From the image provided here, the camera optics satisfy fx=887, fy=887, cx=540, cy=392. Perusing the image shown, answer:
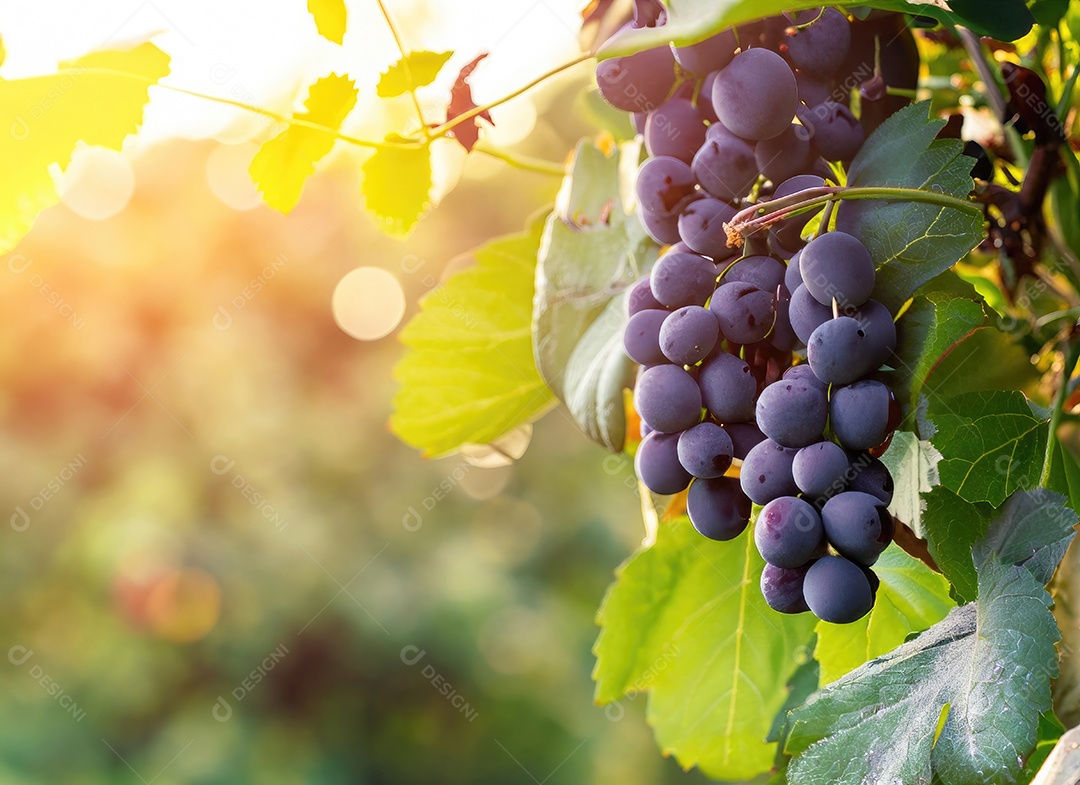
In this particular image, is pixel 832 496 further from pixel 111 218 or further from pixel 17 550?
pixel 111 218

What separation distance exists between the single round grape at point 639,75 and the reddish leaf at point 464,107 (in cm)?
6

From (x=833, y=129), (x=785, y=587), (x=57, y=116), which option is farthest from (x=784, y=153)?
(x=57, y=116)

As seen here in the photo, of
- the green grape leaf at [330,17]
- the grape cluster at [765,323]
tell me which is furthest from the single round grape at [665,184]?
the green grape leaf at [330,17]

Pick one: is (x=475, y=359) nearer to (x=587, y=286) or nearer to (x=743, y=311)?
(x=587, y=286)

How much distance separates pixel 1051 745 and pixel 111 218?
272 centimetres

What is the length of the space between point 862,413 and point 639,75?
0.12 metres

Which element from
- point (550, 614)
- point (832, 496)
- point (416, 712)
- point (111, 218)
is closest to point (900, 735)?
point (832, 496)

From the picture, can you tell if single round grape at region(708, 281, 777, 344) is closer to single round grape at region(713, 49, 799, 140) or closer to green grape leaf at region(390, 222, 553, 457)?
single round grape at region(713, 49, 799, 140)

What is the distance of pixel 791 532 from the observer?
0.70ft

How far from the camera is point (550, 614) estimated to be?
2.36 metres

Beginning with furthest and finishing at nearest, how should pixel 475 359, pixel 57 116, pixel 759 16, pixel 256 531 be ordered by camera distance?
1. pixel 256 531
2. pixel 475 359
3. pixel 57 116
4. pixel 759 16

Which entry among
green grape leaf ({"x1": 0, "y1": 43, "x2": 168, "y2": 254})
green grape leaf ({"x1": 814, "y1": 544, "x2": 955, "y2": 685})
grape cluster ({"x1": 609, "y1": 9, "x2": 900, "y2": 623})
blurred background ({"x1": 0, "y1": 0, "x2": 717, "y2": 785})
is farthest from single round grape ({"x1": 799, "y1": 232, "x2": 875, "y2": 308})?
blurred background ({"x1": 0, "y1": 0, "x2": 717, "y2": 785})

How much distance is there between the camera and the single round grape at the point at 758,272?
0.24 metres

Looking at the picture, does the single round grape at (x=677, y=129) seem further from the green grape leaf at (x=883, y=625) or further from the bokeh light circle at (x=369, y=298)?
the bokeh light circle at (x=369, y=298)
